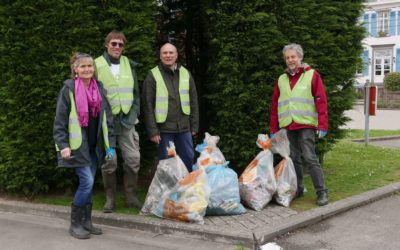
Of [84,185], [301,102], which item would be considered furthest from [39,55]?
[301,102]

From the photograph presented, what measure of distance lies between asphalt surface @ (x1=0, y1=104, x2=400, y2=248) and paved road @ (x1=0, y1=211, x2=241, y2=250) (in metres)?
0.08

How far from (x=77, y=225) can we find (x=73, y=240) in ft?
0.57

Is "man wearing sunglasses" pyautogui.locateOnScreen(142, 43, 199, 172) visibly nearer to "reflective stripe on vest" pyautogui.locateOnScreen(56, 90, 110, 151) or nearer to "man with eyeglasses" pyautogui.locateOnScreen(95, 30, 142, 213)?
"man with eyeglasses" pyautogui.locateOnScreen(95, 30, 142, 213)

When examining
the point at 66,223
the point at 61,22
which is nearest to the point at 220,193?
Answer: the point at 66,223

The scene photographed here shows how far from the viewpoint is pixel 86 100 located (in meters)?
4.66

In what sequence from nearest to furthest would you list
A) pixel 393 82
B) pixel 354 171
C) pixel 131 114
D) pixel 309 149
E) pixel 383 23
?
pixel 131 114
pixel 309 149
pixel 354 171
pixel 393 82
pixel 383 23

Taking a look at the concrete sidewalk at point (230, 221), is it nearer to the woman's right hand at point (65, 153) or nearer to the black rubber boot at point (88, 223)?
the black rubber boot at point (88, 223)

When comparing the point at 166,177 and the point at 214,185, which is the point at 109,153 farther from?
the point at 214,185

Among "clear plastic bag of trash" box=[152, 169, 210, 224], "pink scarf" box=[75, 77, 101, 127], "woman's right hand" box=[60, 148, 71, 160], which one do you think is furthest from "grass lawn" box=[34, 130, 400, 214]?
"pink scarf" box=[75, 77, 101, 127]

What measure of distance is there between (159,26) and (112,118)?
104 inches

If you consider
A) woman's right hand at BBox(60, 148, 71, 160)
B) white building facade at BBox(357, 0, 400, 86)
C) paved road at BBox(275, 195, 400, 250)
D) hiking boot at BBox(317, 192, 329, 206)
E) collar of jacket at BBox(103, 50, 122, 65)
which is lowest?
paved road at BBox(275, 195, 400, 250)

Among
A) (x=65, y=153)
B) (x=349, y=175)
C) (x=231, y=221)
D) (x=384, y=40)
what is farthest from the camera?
(x=384, y=40)

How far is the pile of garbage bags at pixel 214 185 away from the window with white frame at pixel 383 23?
1789 inches

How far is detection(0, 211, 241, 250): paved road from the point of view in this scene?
4570 millimetres
